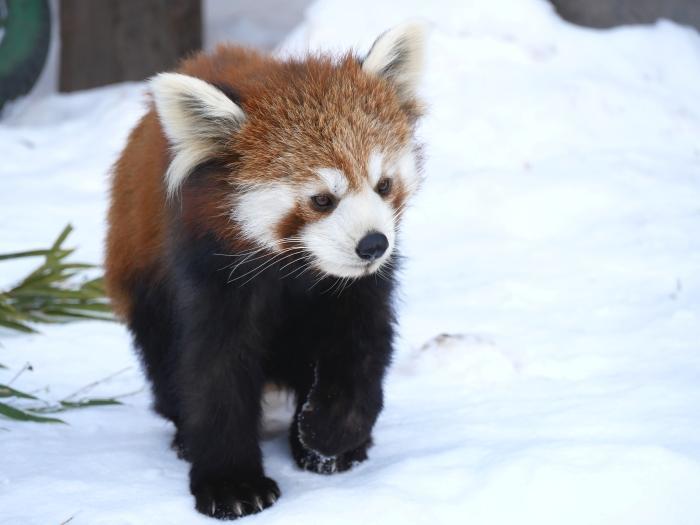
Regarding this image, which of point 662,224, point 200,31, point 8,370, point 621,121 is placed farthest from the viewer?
point 200,31

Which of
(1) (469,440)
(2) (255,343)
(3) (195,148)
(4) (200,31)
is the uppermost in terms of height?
(3) (195,148)

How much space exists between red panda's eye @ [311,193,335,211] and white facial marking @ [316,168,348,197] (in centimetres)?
2

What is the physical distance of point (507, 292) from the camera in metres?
4.31

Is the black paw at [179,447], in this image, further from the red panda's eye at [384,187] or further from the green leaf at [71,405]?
Answer: the red panda's eye at [384,187]

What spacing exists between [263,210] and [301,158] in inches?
6.9

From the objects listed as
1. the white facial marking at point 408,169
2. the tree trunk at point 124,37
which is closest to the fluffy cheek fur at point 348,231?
the white facial marking at point 408,169

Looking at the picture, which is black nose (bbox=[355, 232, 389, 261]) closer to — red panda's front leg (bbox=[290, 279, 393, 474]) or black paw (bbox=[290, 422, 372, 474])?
red panda's front leg (bbox=[290, 279, 393, 474])

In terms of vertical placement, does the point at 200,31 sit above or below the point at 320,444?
below

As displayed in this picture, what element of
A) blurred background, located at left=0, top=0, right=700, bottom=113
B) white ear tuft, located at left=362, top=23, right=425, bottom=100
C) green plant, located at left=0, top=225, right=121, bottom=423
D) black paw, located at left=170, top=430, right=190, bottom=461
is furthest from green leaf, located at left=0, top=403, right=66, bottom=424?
blurred background, located at left=0, top=0, right=700, bottom=113

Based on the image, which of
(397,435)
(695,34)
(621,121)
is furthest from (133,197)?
(695,34)

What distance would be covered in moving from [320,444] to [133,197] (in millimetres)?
1044

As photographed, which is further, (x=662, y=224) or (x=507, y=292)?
(x=662, y=224)

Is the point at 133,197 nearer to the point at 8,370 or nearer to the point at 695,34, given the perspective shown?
the point at 8,370

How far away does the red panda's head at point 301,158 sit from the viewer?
2652 millimetres
